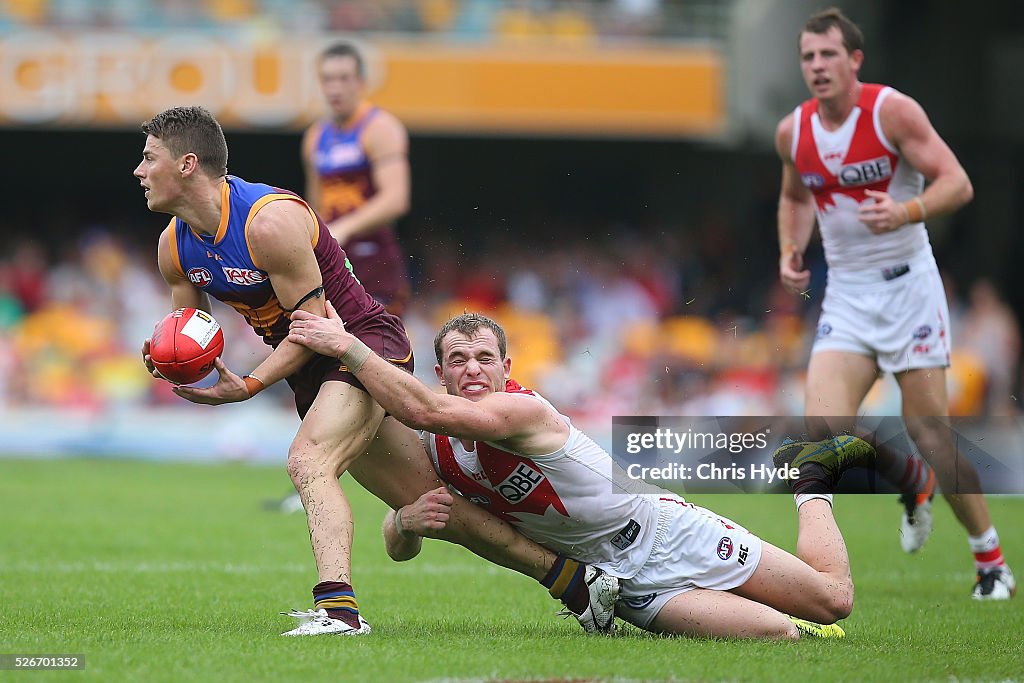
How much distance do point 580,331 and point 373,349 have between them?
32.7 ft

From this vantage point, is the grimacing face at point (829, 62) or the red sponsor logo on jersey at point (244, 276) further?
the grimacing face at point (829, 62)

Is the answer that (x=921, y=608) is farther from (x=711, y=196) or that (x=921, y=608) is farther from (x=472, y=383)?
(x=711, y=196)

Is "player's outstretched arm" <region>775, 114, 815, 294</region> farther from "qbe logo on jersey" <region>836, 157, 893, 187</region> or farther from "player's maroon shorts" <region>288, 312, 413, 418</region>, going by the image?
"player's maroon shorts" <region>288, 312, 413, 418</region>

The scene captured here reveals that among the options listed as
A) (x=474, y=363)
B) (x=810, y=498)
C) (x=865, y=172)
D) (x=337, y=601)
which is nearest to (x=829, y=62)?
(x=865, y=172)

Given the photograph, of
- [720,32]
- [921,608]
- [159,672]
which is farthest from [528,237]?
[159,672]

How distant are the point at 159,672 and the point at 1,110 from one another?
1484 cm

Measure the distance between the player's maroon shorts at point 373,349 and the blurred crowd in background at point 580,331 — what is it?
6150mm

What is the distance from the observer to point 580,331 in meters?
15.6

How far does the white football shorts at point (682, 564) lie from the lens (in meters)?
5.37

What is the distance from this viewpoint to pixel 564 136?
1962cm

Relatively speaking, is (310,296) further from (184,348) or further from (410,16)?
(410,16)

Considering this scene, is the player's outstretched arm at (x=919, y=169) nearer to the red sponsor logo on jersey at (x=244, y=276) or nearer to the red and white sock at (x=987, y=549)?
the red and white sock at (x=987, y=549)

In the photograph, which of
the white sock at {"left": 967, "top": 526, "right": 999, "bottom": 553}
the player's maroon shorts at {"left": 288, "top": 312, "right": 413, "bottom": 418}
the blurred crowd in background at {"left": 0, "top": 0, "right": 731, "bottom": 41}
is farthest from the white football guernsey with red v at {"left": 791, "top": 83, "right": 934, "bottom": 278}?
the blurred crowd in background at {"left": 0, "top": 0, "right": 731, "bottom": 41}

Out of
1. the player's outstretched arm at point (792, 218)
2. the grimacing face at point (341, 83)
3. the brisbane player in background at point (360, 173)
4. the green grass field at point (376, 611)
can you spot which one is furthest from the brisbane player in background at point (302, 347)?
the grimacing face at point (341, 83)
